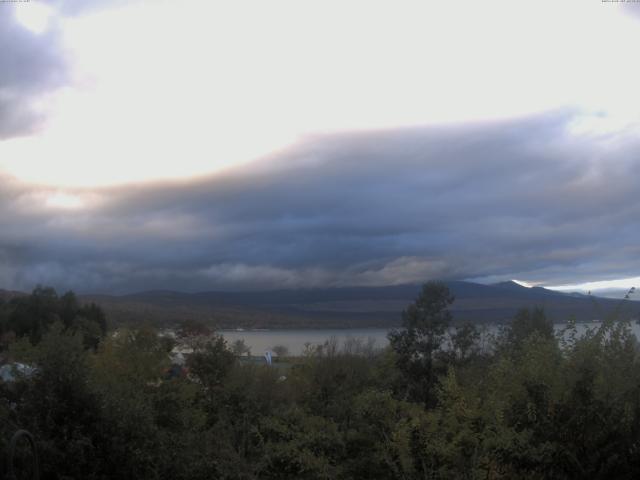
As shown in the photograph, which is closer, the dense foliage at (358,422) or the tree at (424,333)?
the dense foliage at (358,422)

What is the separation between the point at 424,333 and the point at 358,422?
3136 centimetres

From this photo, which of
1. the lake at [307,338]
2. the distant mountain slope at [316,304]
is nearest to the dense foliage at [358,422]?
the lake at [307,338]

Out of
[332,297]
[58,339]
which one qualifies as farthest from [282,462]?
[332,297]

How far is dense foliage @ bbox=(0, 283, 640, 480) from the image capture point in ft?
33.7

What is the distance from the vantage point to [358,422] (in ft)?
45.7

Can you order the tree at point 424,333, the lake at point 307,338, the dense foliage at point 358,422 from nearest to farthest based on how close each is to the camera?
1. the dense foliage at point 358,422
2. the lake at point 307,338
3. the tree at point 424,333

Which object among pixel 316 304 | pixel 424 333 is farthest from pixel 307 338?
pixel 316 304

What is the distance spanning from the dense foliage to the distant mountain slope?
25.8 m

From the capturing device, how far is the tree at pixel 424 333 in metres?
43.1

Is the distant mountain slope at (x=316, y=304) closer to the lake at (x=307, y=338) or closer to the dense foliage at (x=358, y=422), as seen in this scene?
the lake at (x=307, y=338)

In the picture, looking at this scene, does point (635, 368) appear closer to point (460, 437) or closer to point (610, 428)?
point (610, 428)

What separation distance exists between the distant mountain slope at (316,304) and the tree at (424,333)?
4270mm

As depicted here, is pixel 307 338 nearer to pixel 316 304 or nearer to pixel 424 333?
pixel 424 333

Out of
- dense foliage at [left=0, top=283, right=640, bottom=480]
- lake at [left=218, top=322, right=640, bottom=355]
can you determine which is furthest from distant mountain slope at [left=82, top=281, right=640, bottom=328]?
dense foliage at [left=0, top=283, right=640, bottom=480]
